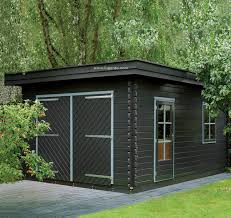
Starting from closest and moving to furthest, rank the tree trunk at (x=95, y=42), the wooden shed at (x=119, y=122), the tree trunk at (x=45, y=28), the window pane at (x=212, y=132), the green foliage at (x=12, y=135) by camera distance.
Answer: the green foliage at (x=12, y=135)
the wooden shed at (x=119, y=122)
the window pane at (x=212, y=132)
the tree trunk at (x=45, y=28)
the tree trunk at (x=95, y=42)

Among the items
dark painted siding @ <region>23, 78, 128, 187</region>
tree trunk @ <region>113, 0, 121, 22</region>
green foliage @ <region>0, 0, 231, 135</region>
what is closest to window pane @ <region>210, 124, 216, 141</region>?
green foliage @ <region>0, 0, 231, 135</region>

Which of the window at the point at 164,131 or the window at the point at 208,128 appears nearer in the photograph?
the window at the point at 164,131

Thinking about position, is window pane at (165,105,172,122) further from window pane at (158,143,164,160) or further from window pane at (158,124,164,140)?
window pane at (158,143,164,160)

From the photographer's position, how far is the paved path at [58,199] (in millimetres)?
7962

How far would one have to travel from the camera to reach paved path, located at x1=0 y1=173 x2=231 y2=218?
7.96m

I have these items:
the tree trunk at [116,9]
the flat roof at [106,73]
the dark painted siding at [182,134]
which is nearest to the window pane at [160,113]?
the dark painted siding at [182,134]

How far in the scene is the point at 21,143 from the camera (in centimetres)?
786

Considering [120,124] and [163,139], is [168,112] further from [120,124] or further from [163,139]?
[120,124]

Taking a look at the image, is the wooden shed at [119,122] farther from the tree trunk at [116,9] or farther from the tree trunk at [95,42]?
the tree trunk at [116,9]

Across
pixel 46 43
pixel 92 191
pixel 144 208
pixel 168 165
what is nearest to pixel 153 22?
pixel 46 43

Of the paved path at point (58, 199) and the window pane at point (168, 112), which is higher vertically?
the window pane at point (168, 112)

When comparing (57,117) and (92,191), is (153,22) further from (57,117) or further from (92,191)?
(92,191)

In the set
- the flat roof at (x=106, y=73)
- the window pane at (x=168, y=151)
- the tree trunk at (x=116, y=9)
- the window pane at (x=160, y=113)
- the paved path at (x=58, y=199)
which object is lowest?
the paved path at (x=58, y=199)

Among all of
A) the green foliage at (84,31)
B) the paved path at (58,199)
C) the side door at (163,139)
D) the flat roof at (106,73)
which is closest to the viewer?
the paved path at (58,199)
